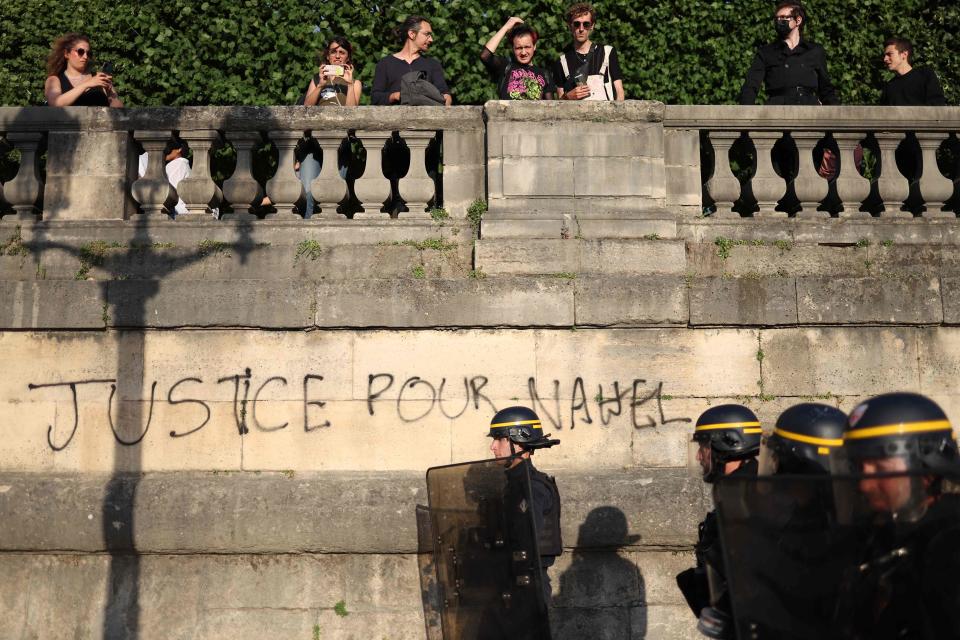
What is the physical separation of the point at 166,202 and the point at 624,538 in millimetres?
3830

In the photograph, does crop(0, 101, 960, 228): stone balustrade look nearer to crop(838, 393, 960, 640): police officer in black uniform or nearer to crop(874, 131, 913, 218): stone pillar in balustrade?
crop(874, 131, 913, 218): stone pillar in balustrade

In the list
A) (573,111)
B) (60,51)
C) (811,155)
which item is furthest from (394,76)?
(811,155)

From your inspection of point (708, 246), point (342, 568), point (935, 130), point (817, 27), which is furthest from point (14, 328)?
point (817, 27)

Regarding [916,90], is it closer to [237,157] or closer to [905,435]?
[237,157]

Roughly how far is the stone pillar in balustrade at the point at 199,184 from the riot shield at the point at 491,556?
2.91 meters

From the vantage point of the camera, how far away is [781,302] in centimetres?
703

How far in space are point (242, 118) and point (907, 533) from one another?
217 inches

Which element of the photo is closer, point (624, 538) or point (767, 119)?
point (624, 538)

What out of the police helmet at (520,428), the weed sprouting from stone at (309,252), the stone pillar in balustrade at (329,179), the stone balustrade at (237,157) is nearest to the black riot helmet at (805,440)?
→ the police helmet at (520,428)

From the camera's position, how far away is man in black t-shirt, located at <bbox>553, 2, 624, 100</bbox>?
321 inches

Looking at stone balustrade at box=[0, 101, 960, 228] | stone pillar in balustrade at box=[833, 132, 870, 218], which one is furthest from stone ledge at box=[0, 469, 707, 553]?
stone pillar in balustrade at box=[833, 132, 870, 218]

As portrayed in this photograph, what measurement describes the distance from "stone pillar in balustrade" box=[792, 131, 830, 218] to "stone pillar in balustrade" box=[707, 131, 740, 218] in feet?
1.37

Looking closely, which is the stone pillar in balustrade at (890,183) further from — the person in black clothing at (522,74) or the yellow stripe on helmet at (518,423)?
the yellow stripe on helmet at (518,423)

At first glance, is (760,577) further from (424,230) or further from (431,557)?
(424,230)
